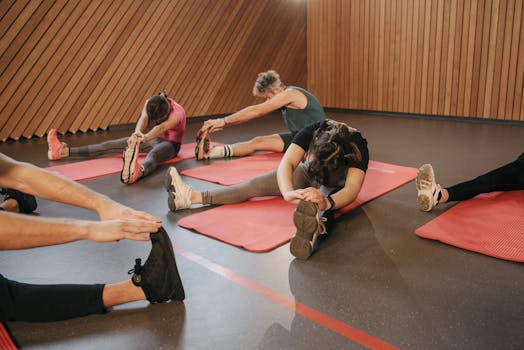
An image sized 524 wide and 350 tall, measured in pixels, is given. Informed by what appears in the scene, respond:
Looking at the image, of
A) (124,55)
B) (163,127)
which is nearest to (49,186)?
(163,127)

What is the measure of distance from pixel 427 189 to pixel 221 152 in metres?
2.49

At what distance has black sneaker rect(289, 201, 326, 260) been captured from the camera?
7.13 ft

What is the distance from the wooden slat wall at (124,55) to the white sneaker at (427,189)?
555 centimetres

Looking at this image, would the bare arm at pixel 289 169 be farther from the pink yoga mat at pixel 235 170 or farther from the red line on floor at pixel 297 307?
the pink yoga mat at pixel 235 170

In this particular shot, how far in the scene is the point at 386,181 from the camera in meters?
3.66

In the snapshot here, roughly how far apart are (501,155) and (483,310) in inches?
132

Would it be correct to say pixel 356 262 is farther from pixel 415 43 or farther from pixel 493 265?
pixel 415 43

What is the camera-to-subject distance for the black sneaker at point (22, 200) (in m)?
3.02

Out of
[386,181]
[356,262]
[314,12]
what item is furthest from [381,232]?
[314,12]

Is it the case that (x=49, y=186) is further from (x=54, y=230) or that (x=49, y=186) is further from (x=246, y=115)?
(x=246, y=115)

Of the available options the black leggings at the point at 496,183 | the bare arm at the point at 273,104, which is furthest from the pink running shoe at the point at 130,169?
the black leggings at the point at 496,183

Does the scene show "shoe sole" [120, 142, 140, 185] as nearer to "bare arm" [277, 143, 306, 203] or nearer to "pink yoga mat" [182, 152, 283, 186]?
"pink yoga mat" [182, 152, 283, 186]

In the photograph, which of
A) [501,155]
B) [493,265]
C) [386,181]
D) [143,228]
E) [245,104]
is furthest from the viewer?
[245,104]

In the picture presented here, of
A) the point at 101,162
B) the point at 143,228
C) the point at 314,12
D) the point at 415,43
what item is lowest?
the point at 101,162
